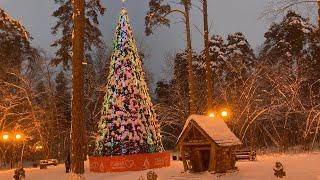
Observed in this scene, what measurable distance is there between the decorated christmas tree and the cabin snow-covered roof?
4.70 meters

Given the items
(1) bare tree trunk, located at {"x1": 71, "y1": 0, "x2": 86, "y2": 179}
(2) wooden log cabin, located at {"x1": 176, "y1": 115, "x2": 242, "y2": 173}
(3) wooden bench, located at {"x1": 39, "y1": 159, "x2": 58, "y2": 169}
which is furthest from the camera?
(3) wooden bench, located at {"x1": 39, "y1": 159, "x2": 58, "y2": 169}

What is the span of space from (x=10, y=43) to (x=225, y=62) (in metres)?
21.5

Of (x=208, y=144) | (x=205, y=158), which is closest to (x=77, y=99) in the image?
(x=208, y=144)

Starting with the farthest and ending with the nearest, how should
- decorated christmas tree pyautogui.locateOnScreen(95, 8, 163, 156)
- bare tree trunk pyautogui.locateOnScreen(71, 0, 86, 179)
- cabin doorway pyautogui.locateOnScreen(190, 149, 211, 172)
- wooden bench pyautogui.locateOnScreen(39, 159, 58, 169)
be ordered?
wooden bench pyautogui.locateOnScreen(39, 159, 58, 169) < decorated christmas tree pyautogui.locateOnScreen(95, 8, 163, 156) < cabin doorway pyautogui.locateOnScreen(190, 149, 211, 172) < bare tree trunk pyautogui.locateOnScreen(71, 0, 86, 179)

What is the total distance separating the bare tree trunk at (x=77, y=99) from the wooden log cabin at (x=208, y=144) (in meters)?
5.12

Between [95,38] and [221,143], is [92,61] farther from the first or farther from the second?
[221,143]

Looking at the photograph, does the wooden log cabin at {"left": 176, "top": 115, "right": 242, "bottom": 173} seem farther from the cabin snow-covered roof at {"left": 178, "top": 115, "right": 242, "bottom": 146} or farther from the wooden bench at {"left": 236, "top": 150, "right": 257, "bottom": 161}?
the wooden bench at {"left": 236, "top": 150, "right": 257, "bottom": 161}

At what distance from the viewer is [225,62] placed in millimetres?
45812

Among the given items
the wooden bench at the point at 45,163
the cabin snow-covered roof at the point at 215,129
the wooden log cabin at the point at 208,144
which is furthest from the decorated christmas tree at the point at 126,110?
the wooden bench at the point at 45,163

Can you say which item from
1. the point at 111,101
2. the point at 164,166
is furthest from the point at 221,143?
the point at 111,101

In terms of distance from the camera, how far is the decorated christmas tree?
2214 centimetres

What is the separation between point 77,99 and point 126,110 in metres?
8.26

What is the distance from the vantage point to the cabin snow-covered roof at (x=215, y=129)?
56.9 ft

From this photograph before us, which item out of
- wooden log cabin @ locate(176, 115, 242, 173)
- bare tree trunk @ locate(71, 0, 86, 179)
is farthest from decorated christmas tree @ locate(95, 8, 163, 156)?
bare tree trunk @ locate(71, 0, 86, 179)
